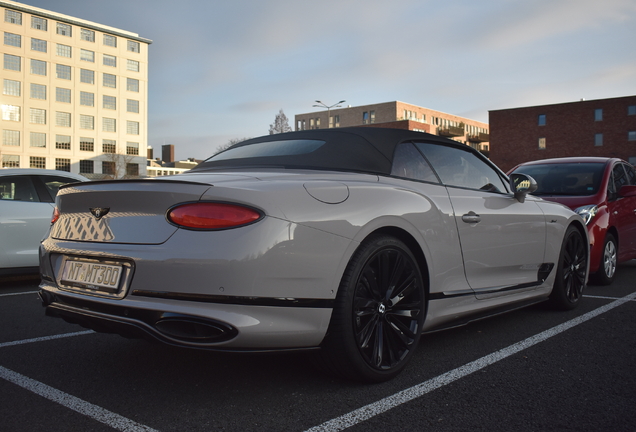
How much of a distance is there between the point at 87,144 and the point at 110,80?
28.4ft

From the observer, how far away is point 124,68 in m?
72.2

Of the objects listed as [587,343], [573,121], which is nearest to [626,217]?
[587,343]

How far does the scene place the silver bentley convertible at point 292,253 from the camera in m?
2.47

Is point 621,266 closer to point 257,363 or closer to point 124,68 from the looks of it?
point 257,363

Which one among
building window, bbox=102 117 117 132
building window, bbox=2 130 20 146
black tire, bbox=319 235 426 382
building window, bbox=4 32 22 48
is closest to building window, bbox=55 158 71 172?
building window, bbox=2 130 20 146

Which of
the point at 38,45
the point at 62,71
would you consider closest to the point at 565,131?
the point at 62,71

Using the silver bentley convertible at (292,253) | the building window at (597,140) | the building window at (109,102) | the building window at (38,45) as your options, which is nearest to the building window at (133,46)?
the building window at (109,102)

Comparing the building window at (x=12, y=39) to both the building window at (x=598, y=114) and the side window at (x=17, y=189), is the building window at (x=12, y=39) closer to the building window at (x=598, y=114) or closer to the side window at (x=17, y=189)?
the building window at (x=598, y=114)

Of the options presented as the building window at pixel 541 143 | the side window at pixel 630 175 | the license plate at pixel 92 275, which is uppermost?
the building window at pixel 541 143

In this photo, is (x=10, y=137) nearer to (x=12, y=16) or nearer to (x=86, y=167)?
(x=86, y=167)

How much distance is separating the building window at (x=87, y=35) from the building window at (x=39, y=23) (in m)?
4.00

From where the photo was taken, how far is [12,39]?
63969 mm

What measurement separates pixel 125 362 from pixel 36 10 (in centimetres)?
7323

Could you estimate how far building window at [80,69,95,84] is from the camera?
68875 millimetres
